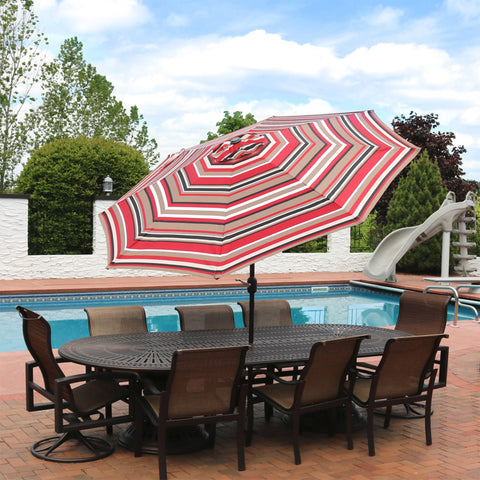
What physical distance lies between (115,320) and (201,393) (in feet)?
5.71

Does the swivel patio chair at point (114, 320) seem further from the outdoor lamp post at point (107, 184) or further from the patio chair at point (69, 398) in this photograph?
the outdoor lamp post at point (107, 184)

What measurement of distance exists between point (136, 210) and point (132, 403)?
1.33 m

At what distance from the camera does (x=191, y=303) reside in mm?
13258

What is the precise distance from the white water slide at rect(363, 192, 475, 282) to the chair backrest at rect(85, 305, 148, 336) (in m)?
10.3

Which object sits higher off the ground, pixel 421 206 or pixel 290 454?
pixel 421 206

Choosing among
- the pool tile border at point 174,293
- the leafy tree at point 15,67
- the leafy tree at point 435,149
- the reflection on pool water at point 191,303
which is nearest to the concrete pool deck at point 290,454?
the reflection on pool water at point 191,303

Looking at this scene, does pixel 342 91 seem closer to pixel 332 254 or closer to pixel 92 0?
pixel 332 254

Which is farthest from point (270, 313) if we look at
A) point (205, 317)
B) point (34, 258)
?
point (34, 258)

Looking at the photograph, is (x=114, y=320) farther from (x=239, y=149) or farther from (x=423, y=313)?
(x=423, y=313)

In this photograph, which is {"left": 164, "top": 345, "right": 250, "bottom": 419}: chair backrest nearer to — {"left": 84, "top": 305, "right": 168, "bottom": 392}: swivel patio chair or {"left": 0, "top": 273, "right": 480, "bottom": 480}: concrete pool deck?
{"left": 0, "top": 273, "right": 480, "bottom": 480}: concrete pool deck

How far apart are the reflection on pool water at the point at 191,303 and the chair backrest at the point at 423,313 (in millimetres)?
5197

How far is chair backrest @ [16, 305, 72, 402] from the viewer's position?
158 inches

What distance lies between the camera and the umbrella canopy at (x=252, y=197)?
3764 millimetres

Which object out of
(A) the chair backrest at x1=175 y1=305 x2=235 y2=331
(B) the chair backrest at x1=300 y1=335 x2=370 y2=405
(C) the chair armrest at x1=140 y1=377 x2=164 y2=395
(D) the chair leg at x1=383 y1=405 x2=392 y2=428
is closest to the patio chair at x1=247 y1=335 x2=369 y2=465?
(B) the chair backrest at x1=300 y1=335 x2=370 y2=405
